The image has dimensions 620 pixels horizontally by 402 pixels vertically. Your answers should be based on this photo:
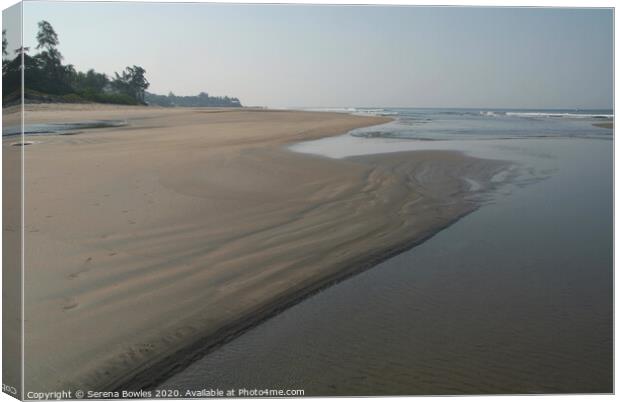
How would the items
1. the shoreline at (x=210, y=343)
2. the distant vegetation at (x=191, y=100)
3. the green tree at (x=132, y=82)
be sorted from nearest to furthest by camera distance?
the shoreline at (x=210, y=343)
the green tree at (x=132, y=82)
the distant vegetation at (x=191, y=100)

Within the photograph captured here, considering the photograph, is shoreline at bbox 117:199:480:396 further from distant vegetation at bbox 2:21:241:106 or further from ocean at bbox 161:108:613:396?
distant vegetation at bbox 2:21:241:106

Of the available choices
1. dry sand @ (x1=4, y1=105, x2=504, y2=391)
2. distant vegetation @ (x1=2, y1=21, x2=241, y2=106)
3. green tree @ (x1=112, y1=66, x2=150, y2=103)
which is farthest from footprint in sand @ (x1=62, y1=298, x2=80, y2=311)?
green tree @ (x1=112, y1=66, x2=150, y2=103)

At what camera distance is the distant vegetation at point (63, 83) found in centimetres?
307

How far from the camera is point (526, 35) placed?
3574mm

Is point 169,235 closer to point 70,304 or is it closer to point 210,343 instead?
point 70,304

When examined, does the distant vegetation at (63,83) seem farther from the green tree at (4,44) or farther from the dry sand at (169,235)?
the dry sand at (169,235)

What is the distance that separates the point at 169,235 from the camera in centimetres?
415

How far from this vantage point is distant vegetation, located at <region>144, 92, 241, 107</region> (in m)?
3.75

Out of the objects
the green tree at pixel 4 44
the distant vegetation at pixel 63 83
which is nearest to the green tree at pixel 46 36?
the distant vegetation at pixel 63 83

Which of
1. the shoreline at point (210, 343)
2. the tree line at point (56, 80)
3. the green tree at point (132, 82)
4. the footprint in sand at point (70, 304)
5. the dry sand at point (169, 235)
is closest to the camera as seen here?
the shoreline at point (210, 343)

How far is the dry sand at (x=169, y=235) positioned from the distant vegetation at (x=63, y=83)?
0.12m

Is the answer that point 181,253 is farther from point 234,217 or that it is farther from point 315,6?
point 315,6

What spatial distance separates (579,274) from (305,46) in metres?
2.53

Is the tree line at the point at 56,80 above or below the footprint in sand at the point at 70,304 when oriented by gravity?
above
